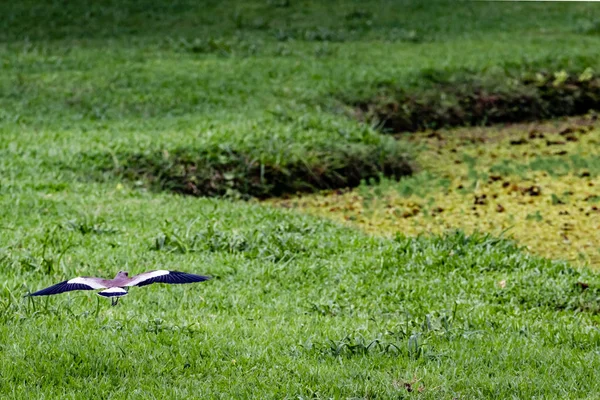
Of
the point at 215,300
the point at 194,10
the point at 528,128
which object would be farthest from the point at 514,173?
the point at 194,10

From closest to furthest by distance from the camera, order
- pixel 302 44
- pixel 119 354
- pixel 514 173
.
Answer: pixel 119 354, pixel 514 173, pixel 302 44

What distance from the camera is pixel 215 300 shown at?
15.4 ft

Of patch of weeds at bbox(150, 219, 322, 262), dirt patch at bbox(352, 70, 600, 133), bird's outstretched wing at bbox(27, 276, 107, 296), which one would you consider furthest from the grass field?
bird's outstretched wing at bbox(27, 276, 107, 296)

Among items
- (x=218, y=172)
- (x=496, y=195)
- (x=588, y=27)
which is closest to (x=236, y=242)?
(x=218, y=172)

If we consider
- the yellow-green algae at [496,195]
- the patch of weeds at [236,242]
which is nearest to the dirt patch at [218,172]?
the yellow-green algae at [496,195]

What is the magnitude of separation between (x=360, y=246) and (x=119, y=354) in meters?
2.46

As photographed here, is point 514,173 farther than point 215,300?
Yes

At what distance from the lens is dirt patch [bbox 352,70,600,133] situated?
9.70 metres

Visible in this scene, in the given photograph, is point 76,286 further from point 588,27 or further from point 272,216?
A: point 588,27

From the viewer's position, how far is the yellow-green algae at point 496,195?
665 centimetres

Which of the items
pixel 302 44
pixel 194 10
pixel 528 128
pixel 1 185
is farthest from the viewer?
pixel 194 10

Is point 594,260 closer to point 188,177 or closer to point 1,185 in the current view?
point 188,177

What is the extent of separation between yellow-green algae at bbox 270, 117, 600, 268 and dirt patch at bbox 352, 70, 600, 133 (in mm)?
320

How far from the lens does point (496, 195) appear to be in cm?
762
